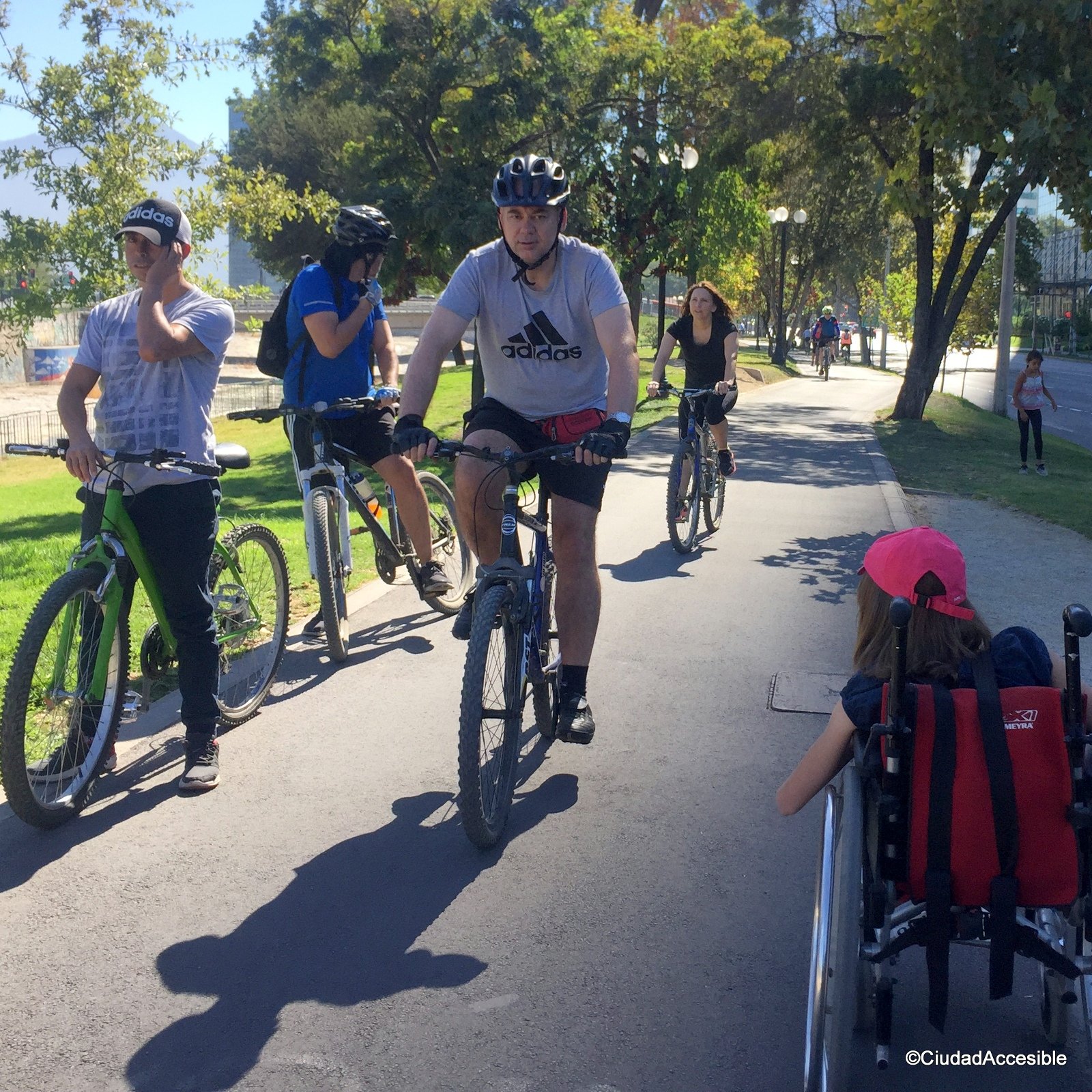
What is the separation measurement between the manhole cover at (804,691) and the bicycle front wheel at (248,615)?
2.19 meters

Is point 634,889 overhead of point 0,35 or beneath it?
beneath

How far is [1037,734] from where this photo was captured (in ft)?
8.39

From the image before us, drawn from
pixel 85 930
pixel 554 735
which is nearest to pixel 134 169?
pixel 554 735

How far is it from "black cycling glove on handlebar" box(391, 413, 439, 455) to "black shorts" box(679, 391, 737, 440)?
5.60 m

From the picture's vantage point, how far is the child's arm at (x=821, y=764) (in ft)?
9.27

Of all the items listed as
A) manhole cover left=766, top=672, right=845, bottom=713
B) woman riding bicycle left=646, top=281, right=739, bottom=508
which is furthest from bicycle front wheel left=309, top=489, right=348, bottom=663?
woman riding bicycle left=646, top=281, right=739, bottom=508

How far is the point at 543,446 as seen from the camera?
4664 millimetres

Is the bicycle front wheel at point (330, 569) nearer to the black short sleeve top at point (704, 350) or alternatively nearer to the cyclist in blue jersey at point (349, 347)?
the cyclist in blue jersey at point (349, 347)

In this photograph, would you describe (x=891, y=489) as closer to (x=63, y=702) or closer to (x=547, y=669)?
(x=547, y=669)

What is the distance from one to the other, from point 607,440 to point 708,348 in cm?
634

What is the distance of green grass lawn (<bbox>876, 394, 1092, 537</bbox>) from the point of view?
12749 millimetres

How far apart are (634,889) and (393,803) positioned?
102 centimetres

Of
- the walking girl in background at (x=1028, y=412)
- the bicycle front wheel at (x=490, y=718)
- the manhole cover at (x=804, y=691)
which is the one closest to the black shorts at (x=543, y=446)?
the bicycle front wheel at (x=490, y=718)

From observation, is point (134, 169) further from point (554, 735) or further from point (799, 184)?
point (799, 184)
